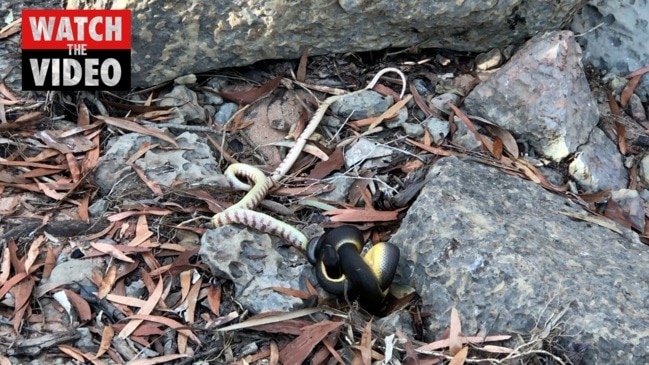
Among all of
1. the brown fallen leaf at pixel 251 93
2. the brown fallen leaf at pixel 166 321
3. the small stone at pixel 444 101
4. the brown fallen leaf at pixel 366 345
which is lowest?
the brown fallen leaf at pixel 166 321

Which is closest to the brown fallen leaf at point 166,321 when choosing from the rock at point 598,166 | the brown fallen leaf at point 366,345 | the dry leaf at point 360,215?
the brown fallen leaf at point 366,345

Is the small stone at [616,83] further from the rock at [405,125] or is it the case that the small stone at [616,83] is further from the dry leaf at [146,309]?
the dry leaf at [146,309]

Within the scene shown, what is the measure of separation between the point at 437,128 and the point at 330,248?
1.27 metres

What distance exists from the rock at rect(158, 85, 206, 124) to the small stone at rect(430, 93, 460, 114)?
1367mm

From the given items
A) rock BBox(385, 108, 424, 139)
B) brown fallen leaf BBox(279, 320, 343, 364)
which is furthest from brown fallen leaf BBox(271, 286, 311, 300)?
rock BBox(385, 108, 424, 139)

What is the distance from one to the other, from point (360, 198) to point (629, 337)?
1509mm

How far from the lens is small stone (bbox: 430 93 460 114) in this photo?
14.3 ft

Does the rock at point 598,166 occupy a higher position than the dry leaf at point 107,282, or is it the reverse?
the rock at point 598,166

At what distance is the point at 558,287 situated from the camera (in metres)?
3.13

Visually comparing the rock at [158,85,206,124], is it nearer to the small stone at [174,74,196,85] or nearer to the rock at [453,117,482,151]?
the small stone at [174,74,196,85]

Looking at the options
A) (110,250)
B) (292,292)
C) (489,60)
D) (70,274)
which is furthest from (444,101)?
(70,274)

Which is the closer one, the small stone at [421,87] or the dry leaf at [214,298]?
the dry leaf at [214,298]

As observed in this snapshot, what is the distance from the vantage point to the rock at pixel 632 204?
156 inches

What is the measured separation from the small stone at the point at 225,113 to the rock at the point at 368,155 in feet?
2.47
